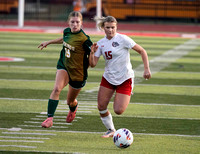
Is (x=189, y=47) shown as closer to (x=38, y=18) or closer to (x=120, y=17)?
(x=120, y=17)

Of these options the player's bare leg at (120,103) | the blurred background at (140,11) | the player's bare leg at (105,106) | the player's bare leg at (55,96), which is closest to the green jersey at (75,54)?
the player's bare leg at (55,96)

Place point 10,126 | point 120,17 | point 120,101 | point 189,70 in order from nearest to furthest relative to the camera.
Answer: point 120,101 < point 10,126 < point 189,70 < point 120,17

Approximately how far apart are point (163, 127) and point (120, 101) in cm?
122

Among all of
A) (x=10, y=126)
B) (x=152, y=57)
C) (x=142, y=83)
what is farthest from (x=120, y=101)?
(x=152, y=57)

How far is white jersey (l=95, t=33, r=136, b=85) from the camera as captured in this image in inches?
307

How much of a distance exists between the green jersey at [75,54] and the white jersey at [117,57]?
1.56ft

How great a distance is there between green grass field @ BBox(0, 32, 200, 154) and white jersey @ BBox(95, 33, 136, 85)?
0.93 metres

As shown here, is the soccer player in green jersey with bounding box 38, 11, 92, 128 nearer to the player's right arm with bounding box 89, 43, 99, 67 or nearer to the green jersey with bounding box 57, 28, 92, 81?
the green jersey with bounding box 57, 28, 92, 81

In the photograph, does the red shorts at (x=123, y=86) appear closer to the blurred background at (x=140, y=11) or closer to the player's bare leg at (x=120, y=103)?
the player's bare leg at (x=120, y=103)

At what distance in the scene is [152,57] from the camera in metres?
19.1

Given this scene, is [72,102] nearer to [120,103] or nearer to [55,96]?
[55,96]

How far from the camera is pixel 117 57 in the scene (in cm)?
782

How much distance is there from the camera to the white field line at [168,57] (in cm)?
1605

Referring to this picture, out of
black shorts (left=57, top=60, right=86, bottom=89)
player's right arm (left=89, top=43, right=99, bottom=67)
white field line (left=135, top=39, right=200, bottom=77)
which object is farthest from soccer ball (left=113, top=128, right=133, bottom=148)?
white field line (left=135, top=39, right=200, bottom=77)
